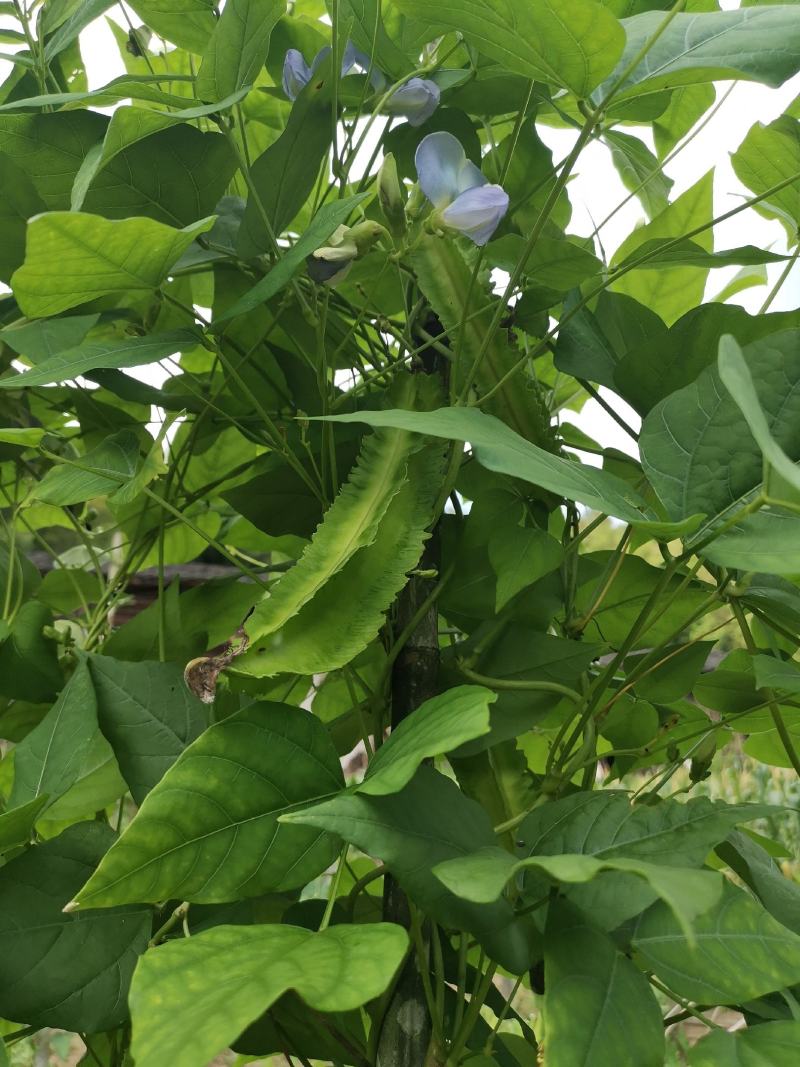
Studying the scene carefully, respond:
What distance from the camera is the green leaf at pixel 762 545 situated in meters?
0.31

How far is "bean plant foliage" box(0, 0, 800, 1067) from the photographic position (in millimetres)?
317

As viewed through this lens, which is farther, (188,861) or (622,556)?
(622,556)

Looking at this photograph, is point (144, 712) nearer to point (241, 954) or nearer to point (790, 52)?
point (241, 954)

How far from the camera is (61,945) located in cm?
40

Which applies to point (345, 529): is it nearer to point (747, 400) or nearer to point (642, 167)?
point (747, 400)

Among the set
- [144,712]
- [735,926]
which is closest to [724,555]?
[735,926]

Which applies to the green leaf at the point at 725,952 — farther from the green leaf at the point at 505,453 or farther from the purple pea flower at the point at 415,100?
the purple pea flower at the point at 415,100

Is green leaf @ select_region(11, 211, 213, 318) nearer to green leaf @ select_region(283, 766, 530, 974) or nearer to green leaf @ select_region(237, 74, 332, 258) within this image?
green leaf @ select_region(237, 74, 332, 258)

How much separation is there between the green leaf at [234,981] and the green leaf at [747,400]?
0.57 ft

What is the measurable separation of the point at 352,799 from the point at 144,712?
0.14 m

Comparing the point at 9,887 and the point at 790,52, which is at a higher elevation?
the point at 790,52

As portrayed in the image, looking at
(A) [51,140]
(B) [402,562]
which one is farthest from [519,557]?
(A) [51,140]

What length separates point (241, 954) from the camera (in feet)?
0.98

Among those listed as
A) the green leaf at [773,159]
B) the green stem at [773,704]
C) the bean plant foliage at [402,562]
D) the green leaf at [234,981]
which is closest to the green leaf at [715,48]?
the bean plant foliage at [402,562]
